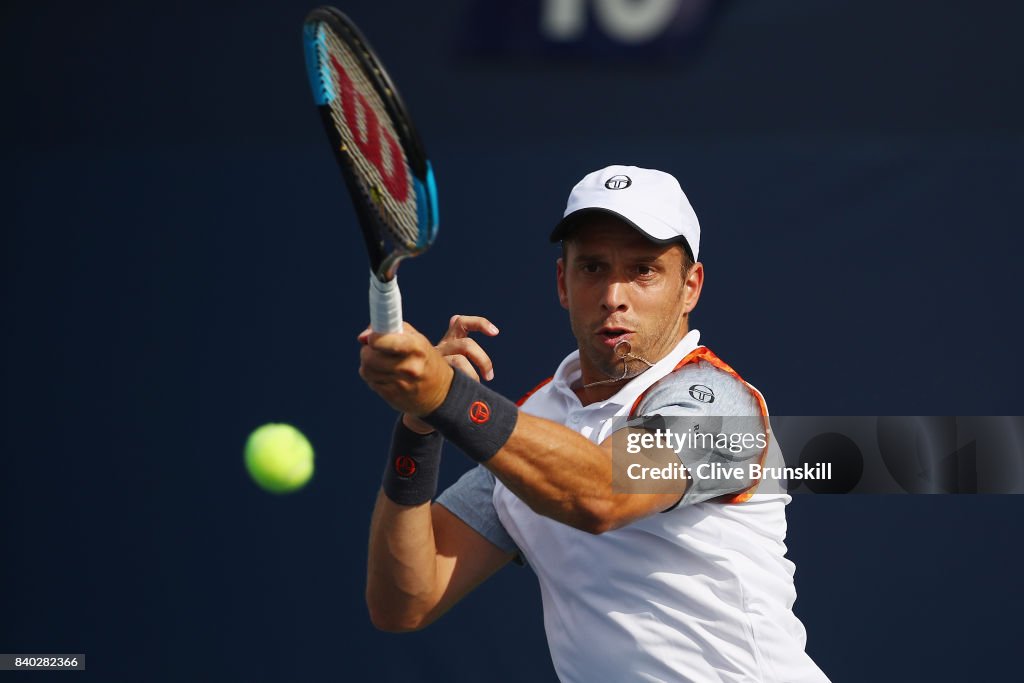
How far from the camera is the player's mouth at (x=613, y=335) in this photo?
2.14m

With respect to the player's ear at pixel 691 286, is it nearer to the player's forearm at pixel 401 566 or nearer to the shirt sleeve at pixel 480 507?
the shirt sleeve at pixel 480 507

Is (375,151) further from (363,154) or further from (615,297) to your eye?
(615,297)

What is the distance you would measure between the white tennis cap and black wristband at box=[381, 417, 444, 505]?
1.43 ft

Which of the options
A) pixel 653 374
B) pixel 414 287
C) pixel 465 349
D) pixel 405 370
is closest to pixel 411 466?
pixel 465 349

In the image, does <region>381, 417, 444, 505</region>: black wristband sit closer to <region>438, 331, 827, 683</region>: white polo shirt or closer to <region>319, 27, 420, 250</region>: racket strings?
<region>438, 331, 827, 683</region>: white polo shirt

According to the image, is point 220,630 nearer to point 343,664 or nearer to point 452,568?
point 343,664

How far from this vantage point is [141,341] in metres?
3.56

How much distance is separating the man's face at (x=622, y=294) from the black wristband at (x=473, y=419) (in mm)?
536

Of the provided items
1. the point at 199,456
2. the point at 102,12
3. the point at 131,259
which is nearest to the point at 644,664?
the point at 199,456

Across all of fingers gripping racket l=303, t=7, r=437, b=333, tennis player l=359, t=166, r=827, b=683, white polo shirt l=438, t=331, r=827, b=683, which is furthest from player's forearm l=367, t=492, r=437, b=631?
fingers gripping racket l=303, t=7, r=437, b=333

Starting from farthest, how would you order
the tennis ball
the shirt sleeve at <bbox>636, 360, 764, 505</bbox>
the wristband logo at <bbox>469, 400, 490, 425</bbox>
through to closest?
the tennis ball → the shirt sleeve at <bbox>636, 360, 764, 505</bbox> → the wristband logo at <bbox>469, 400, 490, 425</bbox>

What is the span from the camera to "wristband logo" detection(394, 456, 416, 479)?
6.70 feet

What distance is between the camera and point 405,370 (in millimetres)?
1530

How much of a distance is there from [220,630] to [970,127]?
A: 2.42 metres
